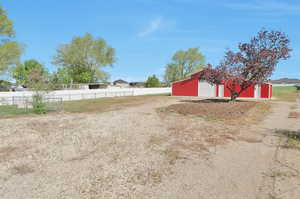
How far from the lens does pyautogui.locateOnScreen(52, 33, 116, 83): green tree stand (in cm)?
4269

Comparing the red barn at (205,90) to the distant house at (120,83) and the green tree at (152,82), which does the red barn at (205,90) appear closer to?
the green tree at (152,82)

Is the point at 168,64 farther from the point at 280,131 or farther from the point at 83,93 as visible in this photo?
the point at 280,131

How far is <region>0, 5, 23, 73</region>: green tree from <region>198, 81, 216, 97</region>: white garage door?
2526 centimetres

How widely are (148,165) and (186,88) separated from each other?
27390 millimetres

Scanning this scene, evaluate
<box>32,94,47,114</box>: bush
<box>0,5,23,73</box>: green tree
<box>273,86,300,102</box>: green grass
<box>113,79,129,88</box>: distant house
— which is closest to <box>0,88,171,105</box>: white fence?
<box>32,94,47,114</box>: bush

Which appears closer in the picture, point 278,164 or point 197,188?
point 197,188

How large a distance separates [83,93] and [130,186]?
82.4 feet

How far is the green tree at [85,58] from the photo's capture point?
42688 mm

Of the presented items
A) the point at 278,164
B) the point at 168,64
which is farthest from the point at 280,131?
the point at 168,64

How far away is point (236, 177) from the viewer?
3.71 metres

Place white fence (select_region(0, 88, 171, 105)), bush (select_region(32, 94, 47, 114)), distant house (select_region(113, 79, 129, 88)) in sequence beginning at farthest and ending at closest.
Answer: distant house (select_region(113, 79, 129, 88)) → white fence (select_region(0, 88, 171, 105)) → bush (select_region(32, 94, 47, 114))

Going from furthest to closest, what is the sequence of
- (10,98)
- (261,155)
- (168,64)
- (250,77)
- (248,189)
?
1. (168,64)
2. (10,98)
3. (250,77)
4. (261,155)
5. (248,189)

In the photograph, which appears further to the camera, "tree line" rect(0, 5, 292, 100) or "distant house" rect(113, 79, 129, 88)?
"distant house" rect(113, 79, 129, 88)

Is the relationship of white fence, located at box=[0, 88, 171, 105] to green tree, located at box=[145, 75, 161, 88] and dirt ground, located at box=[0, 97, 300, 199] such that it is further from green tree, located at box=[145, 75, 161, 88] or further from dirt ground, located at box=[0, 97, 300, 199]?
dirt ground, located at box=[0, 97, 300, 199]
